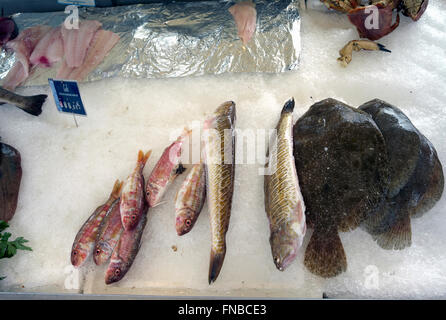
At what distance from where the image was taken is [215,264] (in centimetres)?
195

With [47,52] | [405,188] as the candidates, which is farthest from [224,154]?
[47,52]

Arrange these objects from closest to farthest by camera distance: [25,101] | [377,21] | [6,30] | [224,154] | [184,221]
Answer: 1. [184,221]
2. [224,154]
3. [25,101]
4. [377,21]
5. [6,30]

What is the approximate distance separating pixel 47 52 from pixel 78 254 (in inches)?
82.8

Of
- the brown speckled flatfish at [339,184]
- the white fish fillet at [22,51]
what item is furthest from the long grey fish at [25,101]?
the brown speckled flatfish at [339,184]

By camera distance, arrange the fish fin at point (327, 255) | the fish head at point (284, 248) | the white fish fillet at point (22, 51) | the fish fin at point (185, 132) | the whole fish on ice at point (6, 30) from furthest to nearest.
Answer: the whole fish on ice at point (6, 30)
the white fish fillet at point (22, 51)
the fish fin at point (185, 132)
the fish fin at point (327, 255)
the fish head at point (284, 248)

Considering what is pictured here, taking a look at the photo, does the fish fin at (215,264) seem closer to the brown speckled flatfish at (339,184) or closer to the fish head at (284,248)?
the fish head at (284,248)

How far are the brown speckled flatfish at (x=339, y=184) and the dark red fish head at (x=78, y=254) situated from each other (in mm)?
1410

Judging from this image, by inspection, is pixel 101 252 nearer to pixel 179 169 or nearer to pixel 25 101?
pixel 179 169

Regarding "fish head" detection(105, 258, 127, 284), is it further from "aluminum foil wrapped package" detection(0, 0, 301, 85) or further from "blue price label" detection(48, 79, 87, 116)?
"aluminum foil wrapped package" detection(0, 0, 301, 85)

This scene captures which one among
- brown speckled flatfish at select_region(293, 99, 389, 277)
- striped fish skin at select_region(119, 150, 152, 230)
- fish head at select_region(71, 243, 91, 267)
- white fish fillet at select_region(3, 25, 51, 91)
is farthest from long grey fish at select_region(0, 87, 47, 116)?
brown speckled flatfish at select_region(293, 99, 389, 277)

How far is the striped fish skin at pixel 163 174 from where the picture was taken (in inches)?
89.7

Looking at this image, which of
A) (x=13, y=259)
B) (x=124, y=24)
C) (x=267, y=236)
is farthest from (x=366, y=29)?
(x=13, y=259)

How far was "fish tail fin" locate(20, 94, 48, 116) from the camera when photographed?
2.85m

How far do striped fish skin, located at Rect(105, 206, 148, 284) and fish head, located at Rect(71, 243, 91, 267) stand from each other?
0.68ft
